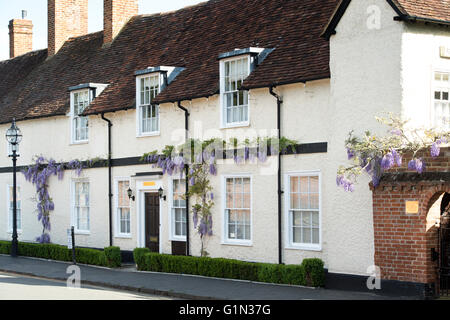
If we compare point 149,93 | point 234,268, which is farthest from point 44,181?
point 234,268

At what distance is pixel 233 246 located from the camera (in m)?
21.3

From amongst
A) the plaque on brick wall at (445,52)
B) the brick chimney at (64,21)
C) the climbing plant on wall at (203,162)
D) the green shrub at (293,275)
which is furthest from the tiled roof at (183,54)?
the green shrub at (293,275)

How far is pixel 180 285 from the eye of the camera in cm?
1922

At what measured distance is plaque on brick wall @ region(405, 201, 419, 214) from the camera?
1608 centimetres

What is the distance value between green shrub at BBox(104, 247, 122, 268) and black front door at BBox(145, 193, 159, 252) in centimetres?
98

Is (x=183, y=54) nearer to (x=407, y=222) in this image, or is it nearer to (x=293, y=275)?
(x=293, y=275)

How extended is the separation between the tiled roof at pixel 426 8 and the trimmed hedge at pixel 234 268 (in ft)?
19.8

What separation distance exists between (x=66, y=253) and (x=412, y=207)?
14.1m

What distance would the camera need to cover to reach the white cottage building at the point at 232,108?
1727cm

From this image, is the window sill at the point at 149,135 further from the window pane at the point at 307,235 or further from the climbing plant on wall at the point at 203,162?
the window pane at the point at 307,235

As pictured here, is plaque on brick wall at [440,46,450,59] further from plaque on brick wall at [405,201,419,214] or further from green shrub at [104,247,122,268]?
green shrub at [104,247,122,268]
